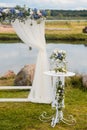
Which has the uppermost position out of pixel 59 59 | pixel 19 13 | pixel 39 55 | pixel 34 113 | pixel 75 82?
pixel 19 13

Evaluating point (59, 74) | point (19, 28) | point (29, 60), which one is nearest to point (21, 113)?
point (59, 74)

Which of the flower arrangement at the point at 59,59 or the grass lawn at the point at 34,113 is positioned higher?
the flower arrangement at the point at 59,59

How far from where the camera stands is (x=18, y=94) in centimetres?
1066

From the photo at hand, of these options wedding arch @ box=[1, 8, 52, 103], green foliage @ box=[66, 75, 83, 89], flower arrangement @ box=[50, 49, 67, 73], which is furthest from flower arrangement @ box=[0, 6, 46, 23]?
green foliage @ box=[66, 75, 83, 89]

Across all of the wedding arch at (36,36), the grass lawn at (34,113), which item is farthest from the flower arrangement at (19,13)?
the grass lawn at (34,113)

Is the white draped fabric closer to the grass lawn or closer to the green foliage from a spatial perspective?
the grass lawn

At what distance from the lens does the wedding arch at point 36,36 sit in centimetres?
876

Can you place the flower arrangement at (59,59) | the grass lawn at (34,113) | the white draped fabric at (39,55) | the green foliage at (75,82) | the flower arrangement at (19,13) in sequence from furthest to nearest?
1. the green foliage at (75,82)
2. the white draped fabric at (39,55)
3. the flower arrangement at (19,13)
4. the flower arrangement at (59,59)
5. the grass lawn at (34,113)

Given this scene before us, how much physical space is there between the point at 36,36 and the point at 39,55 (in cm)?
44

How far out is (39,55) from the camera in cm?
923

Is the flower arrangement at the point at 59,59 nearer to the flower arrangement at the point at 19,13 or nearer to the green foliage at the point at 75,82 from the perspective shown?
the flower arrangement at the point at 19,13

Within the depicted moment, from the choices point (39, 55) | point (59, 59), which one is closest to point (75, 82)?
point (39, 55)

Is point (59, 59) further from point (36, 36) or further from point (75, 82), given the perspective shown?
point (75, 82)

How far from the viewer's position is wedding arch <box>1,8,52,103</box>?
345 inches
